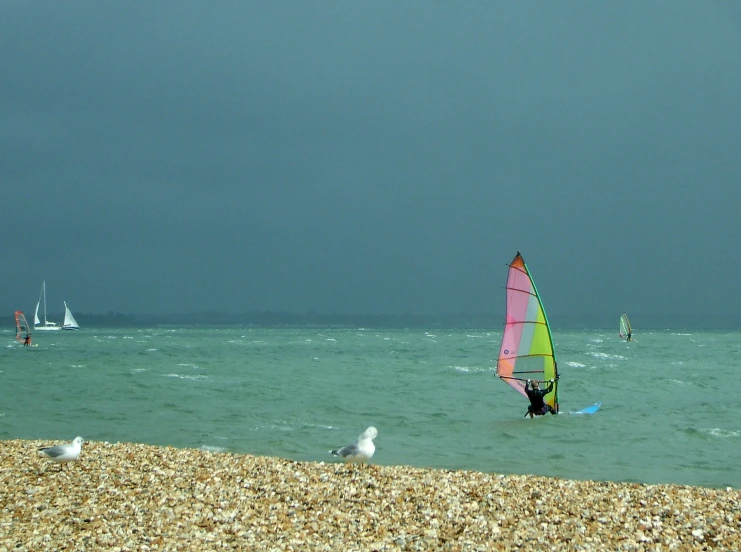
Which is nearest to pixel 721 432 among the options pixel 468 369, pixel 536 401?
pixel 536 401

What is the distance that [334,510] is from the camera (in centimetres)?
848

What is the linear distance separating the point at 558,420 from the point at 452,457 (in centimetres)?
587

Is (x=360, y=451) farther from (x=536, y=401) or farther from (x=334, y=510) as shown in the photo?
(x=536, y=401)

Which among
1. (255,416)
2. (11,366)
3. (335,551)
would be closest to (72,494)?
(335,551)

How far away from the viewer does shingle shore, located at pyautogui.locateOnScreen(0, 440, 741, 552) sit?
24.3 feet

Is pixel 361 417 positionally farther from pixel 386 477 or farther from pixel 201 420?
pixel 386 477

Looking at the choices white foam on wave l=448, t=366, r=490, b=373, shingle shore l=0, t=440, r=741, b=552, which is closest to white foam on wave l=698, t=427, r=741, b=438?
shingle shore l=0, t=440, r=741, b=552

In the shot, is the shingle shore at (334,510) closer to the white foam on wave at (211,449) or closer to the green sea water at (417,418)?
the green sea water at (417,418)

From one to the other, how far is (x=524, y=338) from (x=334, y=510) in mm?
12486

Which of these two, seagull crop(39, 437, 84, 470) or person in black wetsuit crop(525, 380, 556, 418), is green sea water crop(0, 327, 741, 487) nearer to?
person in black wetsuit crop(525, 380, 556, 418)

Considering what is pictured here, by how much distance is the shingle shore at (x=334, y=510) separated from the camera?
7.41m

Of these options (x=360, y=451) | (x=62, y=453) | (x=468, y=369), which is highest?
(x=360, y=451)

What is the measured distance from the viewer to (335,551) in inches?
282

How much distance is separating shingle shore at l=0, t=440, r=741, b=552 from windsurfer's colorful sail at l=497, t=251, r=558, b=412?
955cm
